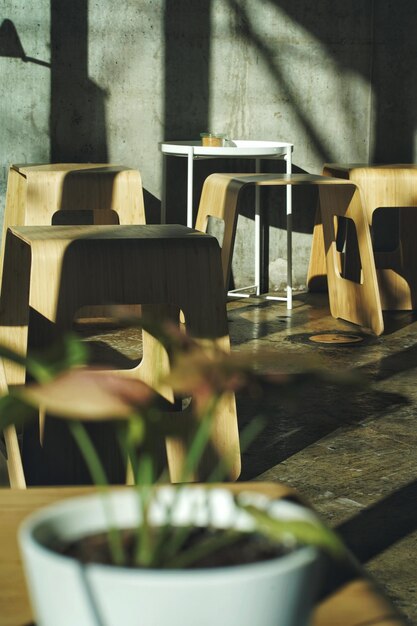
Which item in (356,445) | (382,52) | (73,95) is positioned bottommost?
(356,445)

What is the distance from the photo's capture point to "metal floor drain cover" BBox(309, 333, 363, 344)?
3809 millimetres

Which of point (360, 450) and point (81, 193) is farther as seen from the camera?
point (81, 193)

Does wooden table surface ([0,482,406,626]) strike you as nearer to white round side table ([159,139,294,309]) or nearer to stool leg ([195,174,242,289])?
stool leg ([195,174,242,289])

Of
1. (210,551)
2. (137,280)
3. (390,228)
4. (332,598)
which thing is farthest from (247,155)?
(210,551)

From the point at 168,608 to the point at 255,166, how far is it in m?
4.56

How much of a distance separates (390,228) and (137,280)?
327cm

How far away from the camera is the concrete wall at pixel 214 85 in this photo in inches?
184

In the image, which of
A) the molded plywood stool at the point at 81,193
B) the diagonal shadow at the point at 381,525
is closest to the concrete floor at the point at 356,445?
the diagonal shadow at the point at 381,525

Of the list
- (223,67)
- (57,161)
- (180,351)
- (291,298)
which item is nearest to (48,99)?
(57,161)

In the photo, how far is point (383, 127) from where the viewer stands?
16.7 feet

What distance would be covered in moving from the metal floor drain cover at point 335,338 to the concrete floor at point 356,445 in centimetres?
3

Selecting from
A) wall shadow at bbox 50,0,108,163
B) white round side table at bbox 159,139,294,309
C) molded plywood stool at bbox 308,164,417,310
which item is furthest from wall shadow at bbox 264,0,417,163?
wall shadow at bbox 50,0,108,163

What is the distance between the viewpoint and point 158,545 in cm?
52

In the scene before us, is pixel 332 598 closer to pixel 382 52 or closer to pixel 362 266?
pixel 362 266
